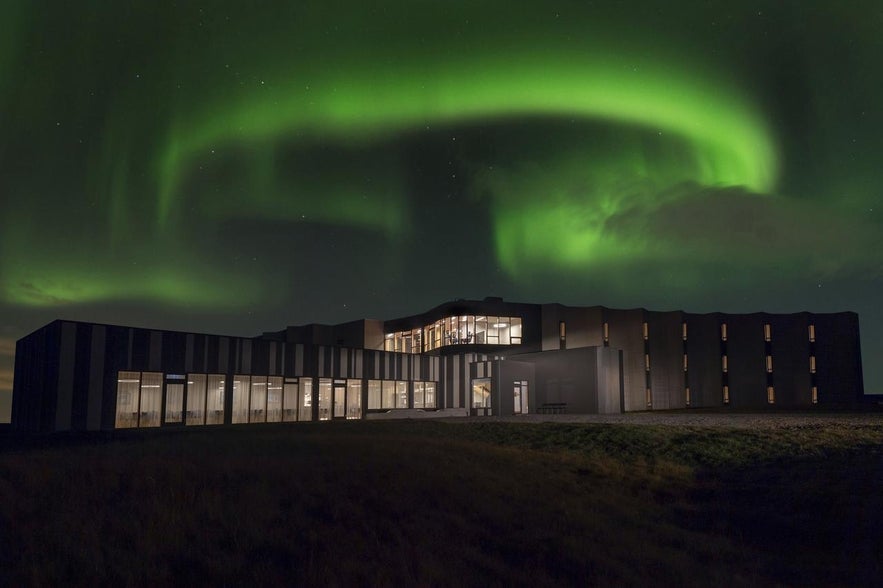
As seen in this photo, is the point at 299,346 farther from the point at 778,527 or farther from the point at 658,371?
the point at 658,371

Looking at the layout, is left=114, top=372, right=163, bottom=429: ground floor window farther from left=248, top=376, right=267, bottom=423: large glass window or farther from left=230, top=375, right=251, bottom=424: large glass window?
left=248, top=376, right=267, bottom=423: large glass window

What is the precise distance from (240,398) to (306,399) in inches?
190

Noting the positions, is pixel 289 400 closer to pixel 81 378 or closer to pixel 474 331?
pixel 81 378

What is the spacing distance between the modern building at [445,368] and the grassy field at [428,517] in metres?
12.3

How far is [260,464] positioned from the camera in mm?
15367

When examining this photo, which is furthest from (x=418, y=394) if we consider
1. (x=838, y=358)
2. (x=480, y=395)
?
(x=838, y=358)

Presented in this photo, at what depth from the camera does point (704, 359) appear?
65375 millimetres

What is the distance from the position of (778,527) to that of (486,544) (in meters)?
6.24

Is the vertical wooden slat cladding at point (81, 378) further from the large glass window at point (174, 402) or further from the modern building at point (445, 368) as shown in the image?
the large glass window at point (174, 402)

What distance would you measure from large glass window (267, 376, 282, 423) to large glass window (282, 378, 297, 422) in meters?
0.27

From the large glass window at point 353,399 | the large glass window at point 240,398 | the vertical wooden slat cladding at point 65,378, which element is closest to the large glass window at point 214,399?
the large glass window at point 240,398

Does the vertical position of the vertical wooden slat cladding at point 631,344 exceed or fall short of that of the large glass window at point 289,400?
it exceeds it

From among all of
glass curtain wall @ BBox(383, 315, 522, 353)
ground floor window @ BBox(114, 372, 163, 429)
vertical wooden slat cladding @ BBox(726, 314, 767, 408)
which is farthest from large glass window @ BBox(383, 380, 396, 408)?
vertical wooden slat cladding @ BBox(726, 314, 767, 408)

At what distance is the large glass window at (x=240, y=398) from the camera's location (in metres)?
35.0
